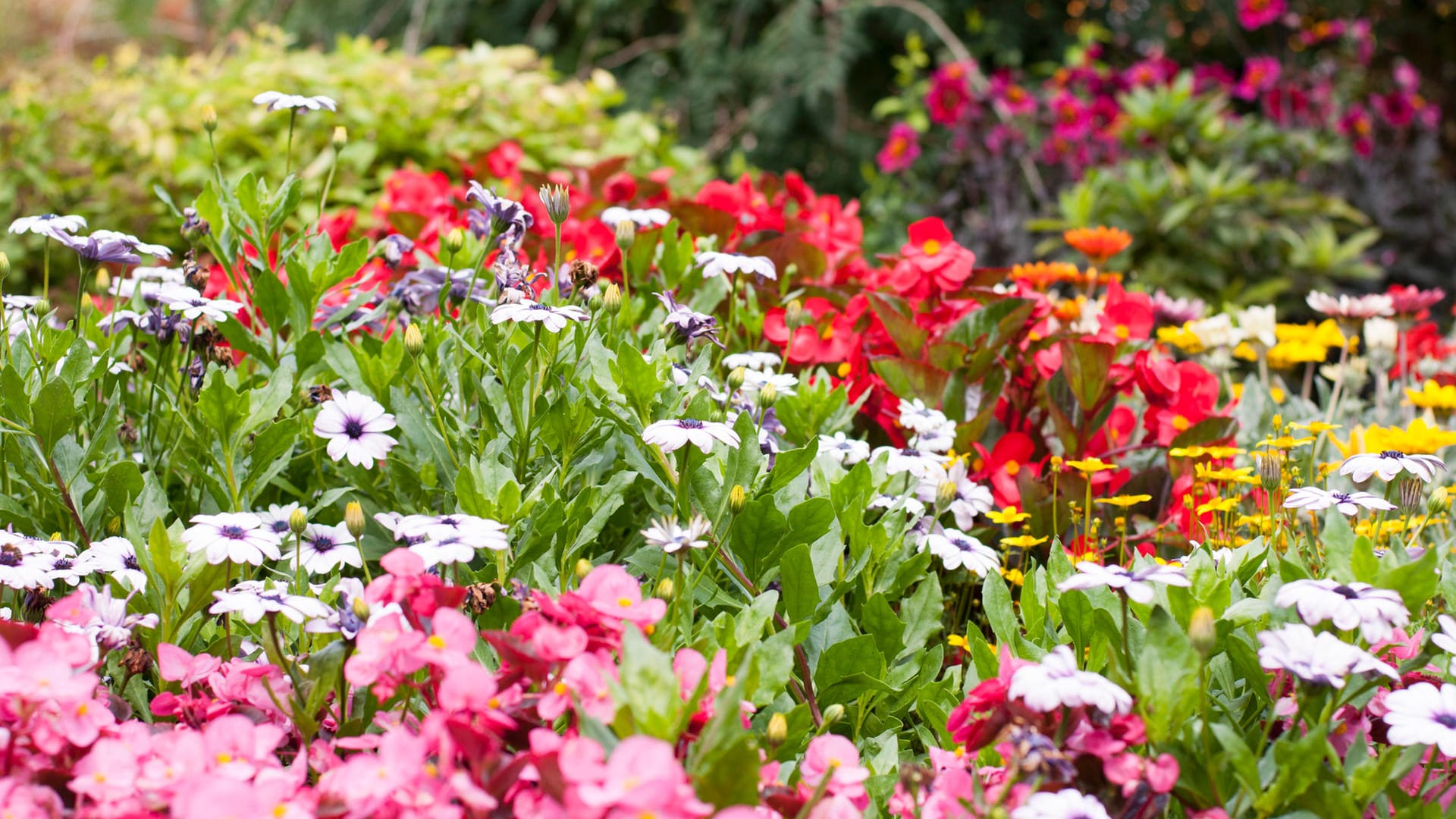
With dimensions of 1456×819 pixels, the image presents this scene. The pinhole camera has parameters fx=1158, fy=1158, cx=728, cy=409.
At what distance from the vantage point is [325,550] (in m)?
1.26

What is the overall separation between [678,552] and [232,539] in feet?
1.53

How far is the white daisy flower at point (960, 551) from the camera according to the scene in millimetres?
1372

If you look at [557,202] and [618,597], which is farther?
[557,202]

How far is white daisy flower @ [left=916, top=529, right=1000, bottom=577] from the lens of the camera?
4.50ft

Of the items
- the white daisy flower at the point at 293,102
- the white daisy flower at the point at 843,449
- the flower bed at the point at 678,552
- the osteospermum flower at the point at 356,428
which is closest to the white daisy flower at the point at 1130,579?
the flower bed at the point at 678,552

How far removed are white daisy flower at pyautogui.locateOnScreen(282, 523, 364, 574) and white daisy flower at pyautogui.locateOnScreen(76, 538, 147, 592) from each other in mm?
142

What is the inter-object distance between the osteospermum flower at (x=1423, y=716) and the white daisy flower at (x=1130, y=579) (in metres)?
0.19

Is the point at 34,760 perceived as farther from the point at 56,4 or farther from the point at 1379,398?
the point at 56,4

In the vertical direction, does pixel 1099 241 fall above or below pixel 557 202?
below

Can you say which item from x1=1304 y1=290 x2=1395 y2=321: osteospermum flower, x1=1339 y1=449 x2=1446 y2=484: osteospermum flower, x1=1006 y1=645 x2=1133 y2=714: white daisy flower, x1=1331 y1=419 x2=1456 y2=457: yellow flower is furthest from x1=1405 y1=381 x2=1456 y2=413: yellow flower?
x1=1006 y1=645 x2=1133 y2=714: white daisy flower

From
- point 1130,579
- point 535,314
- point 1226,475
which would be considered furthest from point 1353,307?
point 535,314

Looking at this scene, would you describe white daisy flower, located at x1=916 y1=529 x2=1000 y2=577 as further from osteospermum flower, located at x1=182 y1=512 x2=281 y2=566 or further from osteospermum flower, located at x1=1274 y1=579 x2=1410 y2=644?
osteospermum flower, located at x1=182 y1=512 x2=281 y2=566

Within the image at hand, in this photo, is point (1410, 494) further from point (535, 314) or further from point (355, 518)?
point (355, 518)

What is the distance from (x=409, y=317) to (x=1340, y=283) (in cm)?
325
